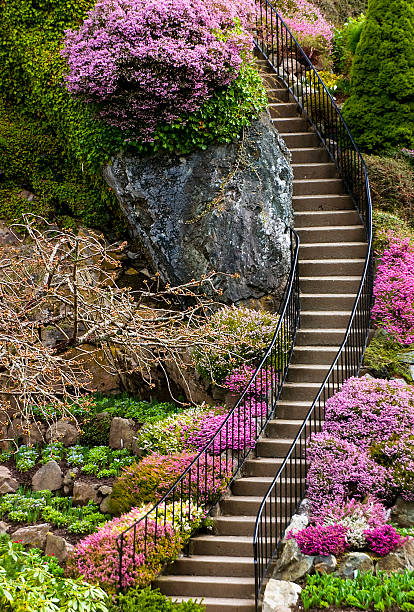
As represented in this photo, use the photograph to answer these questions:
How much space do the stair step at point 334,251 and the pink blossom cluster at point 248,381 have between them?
2606mm

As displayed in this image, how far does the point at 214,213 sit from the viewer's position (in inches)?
448

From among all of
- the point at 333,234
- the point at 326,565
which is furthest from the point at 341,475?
the point at 333,234

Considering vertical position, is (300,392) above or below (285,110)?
below

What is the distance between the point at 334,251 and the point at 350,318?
7.31 feet

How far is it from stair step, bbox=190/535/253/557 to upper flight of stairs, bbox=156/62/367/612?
0.04 feet

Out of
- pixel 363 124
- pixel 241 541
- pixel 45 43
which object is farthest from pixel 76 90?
pixel 241 541

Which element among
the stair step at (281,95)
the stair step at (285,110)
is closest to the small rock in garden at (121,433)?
the stair step at (285,110)

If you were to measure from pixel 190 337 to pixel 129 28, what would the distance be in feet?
16.9

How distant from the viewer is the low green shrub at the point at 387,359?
1033cm

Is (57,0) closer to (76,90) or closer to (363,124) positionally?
(76,90)

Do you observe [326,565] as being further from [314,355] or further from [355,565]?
[314,355]

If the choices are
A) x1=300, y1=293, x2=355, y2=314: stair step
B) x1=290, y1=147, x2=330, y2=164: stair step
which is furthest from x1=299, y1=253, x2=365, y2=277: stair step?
x1=290, y1=147, x2=330, y2=164: stair step

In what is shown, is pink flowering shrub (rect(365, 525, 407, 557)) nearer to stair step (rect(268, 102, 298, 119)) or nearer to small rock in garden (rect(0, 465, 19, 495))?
small rock in garden (rect(0, 465, 19, 495))

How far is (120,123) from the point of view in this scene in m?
11.4
